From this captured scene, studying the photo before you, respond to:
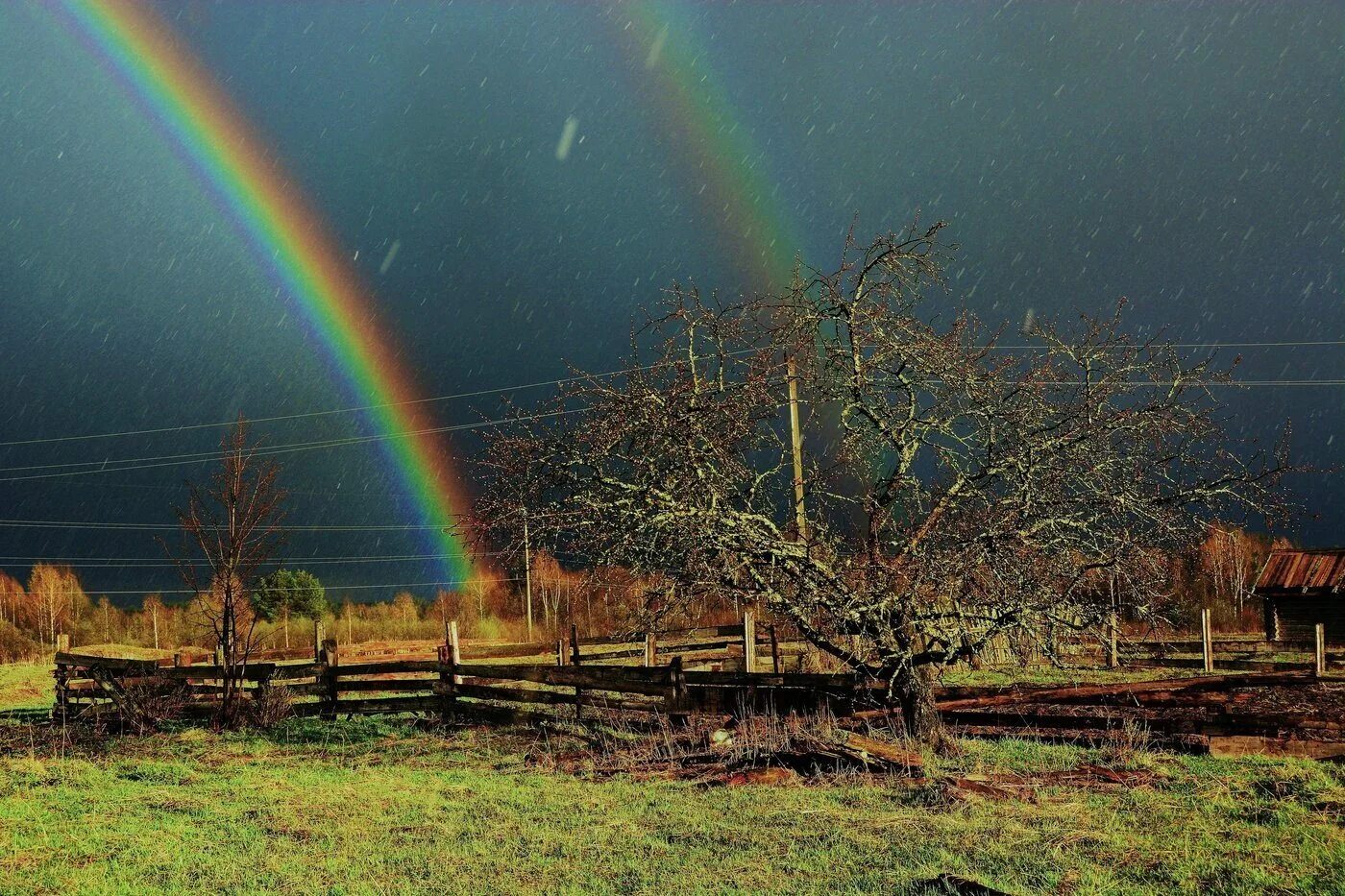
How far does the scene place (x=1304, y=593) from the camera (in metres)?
35.1

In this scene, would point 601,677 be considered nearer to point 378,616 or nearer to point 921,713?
point 921,713

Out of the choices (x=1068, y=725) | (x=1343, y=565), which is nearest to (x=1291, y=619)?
(x=1343, y=565)

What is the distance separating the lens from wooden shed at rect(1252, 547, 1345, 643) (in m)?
34.9

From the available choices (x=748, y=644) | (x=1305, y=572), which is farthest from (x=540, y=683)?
(x=1305, y=572)

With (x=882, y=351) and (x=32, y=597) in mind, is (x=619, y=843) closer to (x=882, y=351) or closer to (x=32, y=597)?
(x=882, y=351)

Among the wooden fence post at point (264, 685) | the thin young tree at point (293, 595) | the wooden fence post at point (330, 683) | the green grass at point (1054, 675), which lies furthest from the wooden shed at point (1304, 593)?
the thin young tree at point (293, 595)

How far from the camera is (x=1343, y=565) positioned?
35.2 meters

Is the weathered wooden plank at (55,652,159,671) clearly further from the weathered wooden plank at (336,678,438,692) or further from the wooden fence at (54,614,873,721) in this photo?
the weathered wooden plank at (336,678,438,692)

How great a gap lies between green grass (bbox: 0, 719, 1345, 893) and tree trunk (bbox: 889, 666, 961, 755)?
34 cm

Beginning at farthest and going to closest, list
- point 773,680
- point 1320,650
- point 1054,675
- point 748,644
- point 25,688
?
point 25,688
point 1054,675
point 1320,650
point 748,644
point 773,680

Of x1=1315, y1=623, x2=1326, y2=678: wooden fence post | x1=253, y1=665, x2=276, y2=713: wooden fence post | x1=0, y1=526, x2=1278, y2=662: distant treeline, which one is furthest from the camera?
x1=0, y1=526, x2=1278, y2=662: distant treeline

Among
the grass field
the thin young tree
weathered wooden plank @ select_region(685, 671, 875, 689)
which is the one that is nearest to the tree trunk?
the grass field

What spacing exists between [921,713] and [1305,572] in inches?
1196

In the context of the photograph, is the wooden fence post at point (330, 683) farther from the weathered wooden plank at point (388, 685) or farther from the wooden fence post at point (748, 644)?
the wooden fence post at point (748, 644)
